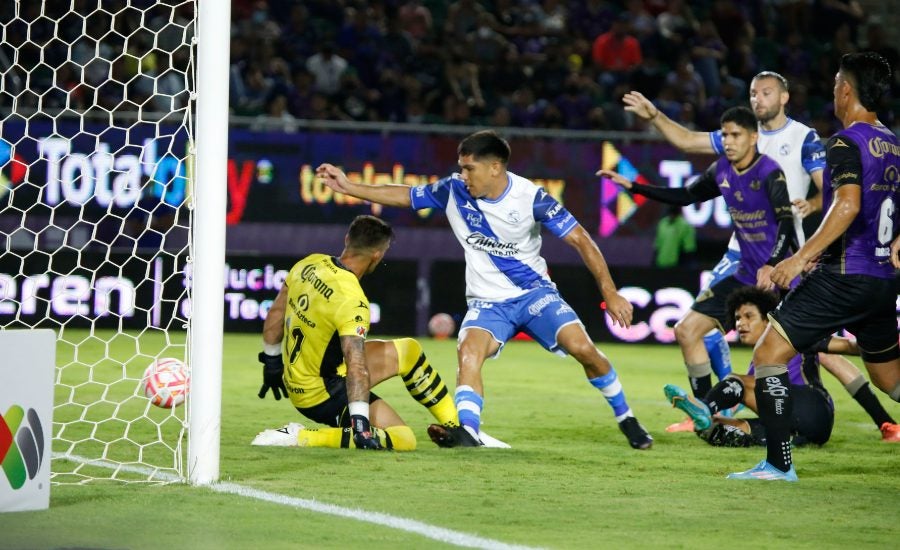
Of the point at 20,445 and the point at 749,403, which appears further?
the point at 749,403

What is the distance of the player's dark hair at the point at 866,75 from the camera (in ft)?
20.4

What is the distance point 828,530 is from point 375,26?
1364 centimetres

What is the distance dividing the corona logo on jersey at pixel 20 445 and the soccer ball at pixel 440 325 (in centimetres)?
1058

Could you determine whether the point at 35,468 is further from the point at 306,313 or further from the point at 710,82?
the point at 710,82

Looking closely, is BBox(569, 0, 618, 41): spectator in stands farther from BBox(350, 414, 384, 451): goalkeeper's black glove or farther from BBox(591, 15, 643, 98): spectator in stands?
BBox(350, 414, 384, 451): goalkeeper's black glove

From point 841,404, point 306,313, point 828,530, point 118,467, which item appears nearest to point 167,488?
point 118,467

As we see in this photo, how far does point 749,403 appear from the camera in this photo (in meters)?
7.81

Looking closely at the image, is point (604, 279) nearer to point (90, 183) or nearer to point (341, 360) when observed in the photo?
point (341, 360)

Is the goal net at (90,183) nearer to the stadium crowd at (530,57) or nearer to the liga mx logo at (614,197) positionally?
the stadium crowd at (530,57)

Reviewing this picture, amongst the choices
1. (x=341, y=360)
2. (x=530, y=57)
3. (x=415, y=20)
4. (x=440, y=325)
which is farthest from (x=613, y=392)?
(x=415, y=20)

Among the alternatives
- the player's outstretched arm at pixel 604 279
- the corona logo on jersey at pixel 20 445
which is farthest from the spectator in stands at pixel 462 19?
the corona logo on jersey at pixel 20 445

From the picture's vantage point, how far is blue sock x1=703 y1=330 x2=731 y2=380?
936 cm

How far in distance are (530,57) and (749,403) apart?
10.9 m

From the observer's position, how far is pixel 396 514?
5.15 m
